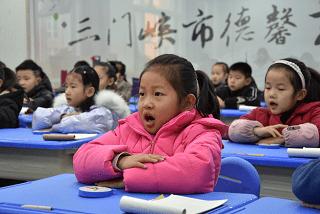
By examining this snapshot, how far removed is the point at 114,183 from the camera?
4.06 feet

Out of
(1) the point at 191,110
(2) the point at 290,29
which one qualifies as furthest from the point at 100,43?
(1) the point at 191,110

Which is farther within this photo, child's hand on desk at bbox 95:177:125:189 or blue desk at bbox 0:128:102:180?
blue desk at bbox 0:128:102:180

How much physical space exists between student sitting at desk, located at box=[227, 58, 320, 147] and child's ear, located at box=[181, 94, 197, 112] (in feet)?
3.11

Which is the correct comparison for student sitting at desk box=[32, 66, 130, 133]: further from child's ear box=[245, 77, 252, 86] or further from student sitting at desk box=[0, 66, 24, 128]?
child's ear box=[245, 77, 252, 86]

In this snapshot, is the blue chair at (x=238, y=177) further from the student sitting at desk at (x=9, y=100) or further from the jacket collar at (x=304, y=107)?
the student sitting at desk at (x=9, y=100)

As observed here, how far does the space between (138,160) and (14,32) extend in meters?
7.26

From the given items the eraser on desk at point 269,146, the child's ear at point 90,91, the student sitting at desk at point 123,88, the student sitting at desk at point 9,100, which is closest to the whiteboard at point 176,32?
the student sitting at desk at point 123,88

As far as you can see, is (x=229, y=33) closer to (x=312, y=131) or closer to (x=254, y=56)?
(x=254, y=56)

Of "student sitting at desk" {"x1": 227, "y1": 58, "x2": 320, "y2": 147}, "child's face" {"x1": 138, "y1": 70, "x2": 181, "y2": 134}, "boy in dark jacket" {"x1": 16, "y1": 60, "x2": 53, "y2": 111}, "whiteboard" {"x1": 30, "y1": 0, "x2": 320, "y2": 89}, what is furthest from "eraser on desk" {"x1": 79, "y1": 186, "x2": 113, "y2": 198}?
"whiteboard" {"x1": 30, "y1": 0, "x2": 320, "y2": 89}

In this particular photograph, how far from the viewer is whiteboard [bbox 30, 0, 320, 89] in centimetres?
607

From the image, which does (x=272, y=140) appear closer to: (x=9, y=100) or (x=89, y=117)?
(x=89, y=117)

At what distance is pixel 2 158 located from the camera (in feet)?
8.06

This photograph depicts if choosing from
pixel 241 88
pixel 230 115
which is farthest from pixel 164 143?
pixel 241 88

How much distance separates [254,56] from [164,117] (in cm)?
517
